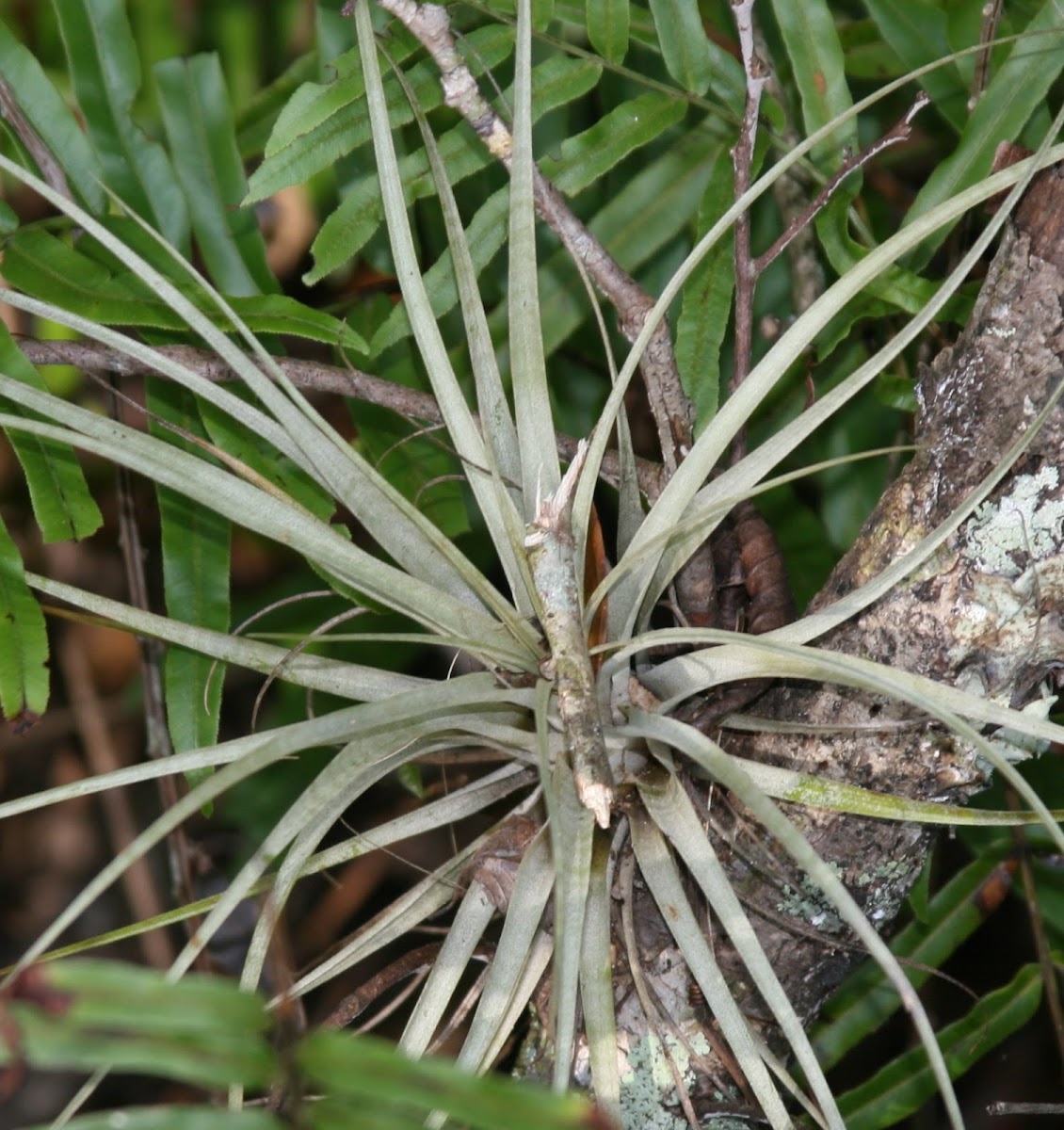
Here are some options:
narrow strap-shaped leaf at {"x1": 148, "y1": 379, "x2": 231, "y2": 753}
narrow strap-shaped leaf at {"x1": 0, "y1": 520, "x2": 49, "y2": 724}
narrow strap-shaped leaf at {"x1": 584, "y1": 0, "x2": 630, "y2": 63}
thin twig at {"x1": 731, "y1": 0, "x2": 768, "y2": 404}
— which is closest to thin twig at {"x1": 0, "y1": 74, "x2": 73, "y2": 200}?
narrow strap-shaped leaf at {"x1": 148, "y1": 379, "x2": 231, "y2": 753}

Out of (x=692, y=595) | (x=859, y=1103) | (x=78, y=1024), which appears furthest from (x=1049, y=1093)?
(x=78, y=1024)

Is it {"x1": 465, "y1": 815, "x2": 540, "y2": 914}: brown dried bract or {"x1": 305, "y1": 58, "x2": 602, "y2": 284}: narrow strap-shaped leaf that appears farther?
{"x1": 305, "y1": 58, "x2": 602, "y2": 284}: narrow strap-shaped leaf

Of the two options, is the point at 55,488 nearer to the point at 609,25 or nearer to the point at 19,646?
the point at 19,646

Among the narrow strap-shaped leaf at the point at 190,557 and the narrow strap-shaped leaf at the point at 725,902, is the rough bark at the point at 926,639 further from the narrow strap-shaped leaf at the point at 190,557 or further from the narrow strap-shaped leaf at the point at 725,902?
the narrow strap-shaped leaf at the point at 190,557

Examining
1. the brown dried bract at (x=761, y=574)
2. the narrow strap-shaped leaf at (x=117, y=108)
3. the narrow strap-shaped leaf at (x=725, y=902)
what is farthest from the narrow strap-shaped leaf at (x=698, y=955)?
the narrow strap-shaped leaf at (x=117, y=108)

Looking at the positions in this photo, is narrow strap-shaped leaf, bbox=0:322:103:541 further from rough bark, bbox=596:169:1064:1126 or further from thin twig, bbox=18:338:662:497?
rough bark, bbox=596:169:1064:1126

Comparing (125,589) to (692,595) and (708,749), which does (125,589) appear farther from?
(708,749)

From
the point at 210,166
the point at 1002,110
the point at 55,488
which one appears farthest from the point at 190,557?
the point at 1002,110
